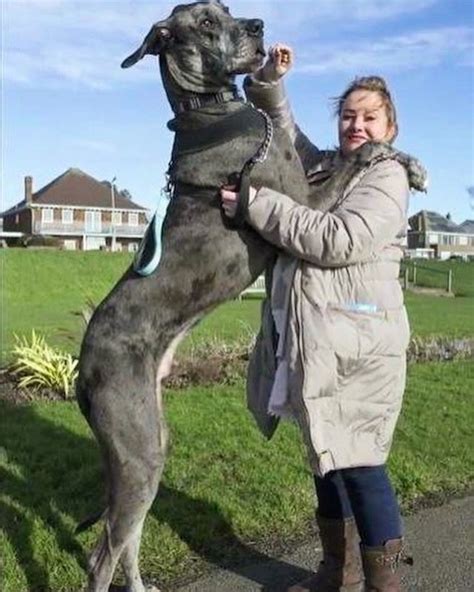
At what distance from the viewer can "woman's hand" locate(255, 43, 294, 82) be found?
12.7 ft

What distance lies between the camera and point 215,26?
367cm

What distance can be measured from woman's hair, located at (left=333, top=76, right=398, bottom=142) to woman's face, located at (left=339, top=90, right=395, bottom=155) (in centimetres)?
2

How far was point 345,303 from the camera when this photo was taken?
3684 mm

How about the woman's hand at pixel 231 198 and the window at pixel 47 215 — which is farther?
the window at pixel 47 215

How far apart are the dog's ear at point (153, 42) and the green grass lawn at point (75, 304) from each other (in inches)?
324

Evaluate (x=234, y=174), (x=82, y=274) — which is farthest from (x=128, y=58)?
(x=82, y=274)

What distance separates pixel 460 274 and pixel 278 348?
46.5 meters

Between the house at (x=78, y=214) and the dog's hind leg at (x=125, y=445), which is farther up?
the house at (x=78, y=214)

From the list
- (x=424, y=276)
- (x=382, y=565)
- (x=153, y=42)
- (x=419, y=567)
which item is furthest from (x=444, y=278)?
(x=153, y=42)

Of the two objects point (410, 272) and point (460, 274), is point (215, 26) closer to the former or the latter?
point (410, 272)

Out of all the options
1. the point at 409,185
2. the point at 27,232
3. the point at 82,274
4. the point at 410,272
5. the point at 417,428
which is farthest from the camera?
the point at 27,232

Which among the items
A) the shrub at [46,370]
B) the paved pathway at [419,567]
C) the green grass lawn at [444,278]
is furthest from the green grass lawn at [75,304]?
the paved pathway at [419,567]

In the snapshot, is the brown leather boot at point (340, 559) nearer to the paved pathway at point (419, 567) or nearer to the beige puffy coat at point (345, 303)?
the paved pathway at point (419, 567)

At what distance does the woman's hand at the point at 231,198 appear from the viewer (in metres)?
3.57
